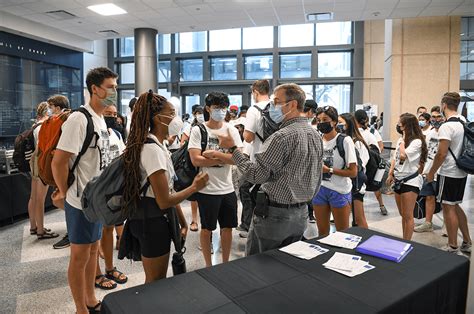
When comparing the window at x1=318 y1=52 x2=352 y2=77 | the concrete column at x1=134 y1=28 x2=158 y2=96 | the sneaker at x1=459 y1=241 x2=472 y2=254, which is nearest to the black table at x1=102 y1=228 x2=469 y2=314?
the sneaker at x1=459 y1=241 x2=472 y2=254

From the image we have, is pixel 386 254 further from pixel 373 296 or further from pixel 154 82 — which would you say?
pixel 154 82

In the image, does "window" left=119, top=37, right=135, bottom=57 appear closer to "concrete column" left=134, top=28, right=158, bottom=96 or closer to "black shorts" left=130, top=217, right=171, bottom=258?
"concrete column" left=134, top=28, right=158, bottom=96

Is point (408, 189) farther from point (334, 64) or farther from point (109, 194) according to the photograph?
point (334, 64)

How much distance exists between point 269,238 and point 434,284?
2.70 ft

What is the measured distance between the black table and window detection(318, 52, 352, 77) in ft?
30.9

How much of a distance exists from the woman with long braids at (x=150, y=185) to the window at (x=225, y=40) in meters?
9.63

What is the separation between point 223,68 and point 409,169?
28.0 feet

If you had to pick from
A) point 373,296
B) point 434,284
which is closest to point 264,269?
point 373,296

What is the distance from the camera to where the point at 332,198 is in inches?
109

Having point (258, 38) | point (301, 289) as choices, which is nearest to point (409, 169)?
point (301, 289)

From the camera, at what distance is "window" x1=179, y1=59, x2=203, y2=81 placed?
37.1 feet

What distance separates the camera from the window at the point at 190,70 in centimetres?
1130

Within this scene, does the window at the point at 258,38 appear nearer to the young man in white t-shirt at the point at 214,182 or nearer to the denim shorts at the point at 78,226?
the young man in white t-shirt at the point at 214,182

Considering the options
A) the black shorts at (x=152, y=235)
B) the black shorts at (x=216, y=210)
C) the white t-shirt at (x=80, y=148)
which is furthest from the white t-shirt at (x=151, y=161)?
the black shorts at (x=216, y=210)
